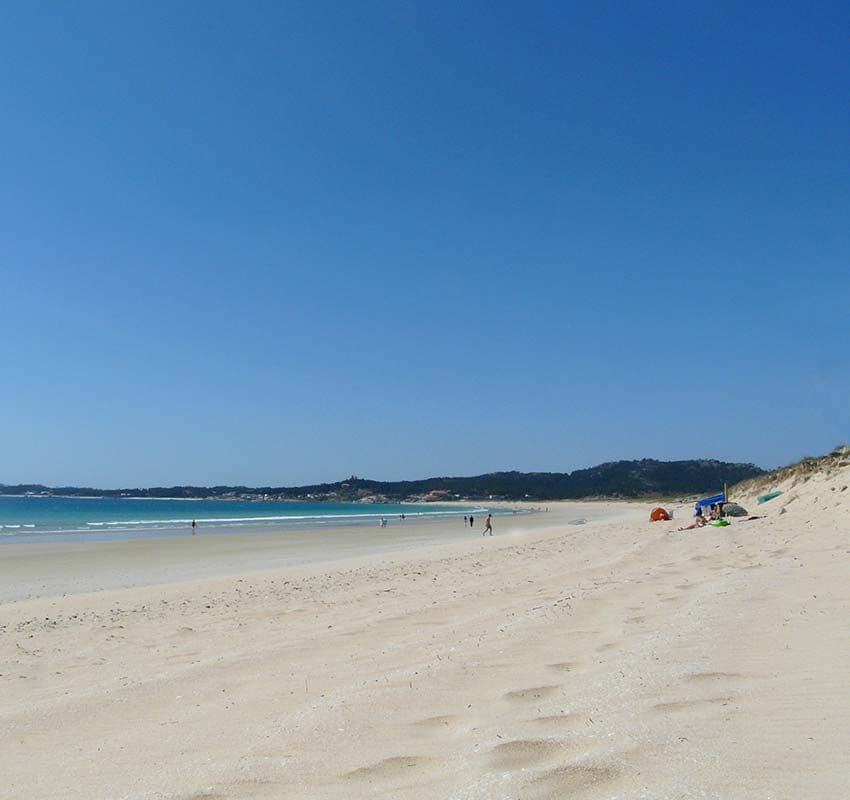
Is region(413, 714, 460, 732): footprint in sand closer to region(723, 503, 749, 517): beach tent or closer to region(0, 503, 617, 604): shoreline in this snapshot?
region(0, 503, 617, 604): shoreline

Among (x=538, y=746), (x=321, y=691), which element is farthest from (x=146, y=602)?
(x=538, y=746)

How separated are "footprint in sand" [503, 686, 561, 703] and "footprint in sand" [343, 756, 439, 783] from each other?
106cm

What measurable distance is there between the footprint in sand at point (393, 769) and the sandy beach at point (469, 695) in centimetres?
1

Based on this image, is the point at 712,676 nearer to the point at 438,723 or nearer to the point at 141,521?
the point at 438,723

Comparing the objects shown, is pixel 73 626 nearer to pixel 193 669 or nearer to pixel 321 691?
pixel 193 669

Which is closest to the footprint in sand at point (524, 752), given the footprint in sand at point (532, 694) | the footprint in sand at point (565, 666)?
the footprint in sand at point (532, 694)

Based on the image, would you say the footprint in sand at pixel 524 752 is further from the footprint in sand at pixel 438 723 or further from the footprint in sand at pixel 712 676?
the footprint in sand at pixel 712 676

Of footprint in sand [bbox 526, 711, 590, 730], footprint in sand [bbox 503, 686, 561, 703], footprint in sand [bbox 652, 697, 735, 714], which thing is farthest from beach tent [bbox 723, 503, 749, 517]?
footprint in sand [bbox 526, 711, 590, 730]

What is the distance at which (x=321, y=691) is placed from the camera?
17.7 feet

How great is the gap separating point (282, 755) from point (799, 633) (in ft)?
13.4

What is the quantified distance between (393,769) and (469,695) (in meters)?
1.28

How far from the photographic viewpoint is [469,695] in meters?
4.90

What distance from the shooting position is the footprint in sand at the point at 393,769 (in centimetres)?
362

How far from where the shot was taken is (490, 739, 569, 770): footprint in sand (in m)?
3.54
